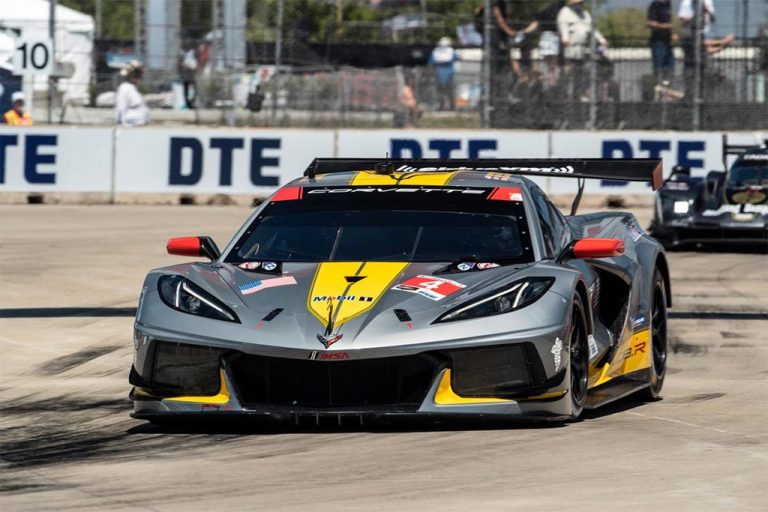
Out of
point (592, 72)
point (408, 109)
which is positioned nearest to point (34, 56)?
point (408, 109)

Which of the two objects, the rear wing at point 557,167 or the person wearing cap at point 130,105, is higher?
the person wearing cap at point 130,105

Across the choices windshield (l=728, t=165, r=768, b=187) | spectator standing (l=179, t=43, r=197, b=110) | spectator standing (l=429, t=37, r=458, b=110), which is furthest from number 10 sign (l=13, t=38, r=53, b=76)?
windshield (l=728, t=165, r=768, b=187)

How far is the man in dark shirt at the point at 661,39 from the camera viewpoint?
24.8 metres

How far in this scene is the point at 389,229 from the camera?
7641 mm

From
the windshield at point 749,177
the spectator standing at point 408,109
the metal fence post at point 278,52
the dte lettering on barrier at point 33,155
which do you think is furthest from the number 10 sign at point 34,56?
the windshield at point 749,177

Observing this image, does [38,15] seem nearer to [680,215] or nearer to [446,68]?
[446,68]

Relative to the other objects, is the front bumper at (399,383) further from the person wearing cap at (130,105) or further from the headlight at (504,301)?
the person wearing cap at (130,105)

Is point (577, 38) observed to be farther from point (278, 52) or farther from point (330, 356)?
point (330, 356)

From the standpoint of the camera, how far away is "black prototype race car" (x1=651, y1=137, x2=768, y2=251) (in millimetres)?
17953

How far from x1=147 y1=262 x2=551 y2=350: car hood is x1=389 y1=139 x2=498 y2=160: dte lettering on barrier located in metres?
16.6

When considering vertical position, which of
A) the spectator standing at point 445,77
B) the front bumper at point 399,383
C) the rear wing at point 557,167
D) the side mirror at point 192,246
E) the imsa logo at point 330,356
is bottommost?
the front bumper at point 399,383

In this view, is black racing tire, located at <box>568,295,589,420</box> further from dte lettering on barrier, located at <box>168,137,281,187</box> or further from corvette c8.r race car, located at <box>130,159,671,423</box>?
dte lettering on barrier, located at <box>168,137,281,187</box>

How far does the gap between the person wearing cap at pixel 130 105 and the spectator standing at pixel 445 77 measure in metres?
4.70

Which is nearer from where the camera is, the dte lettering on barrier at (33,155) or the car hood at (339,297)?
the car hood at (339,297)
